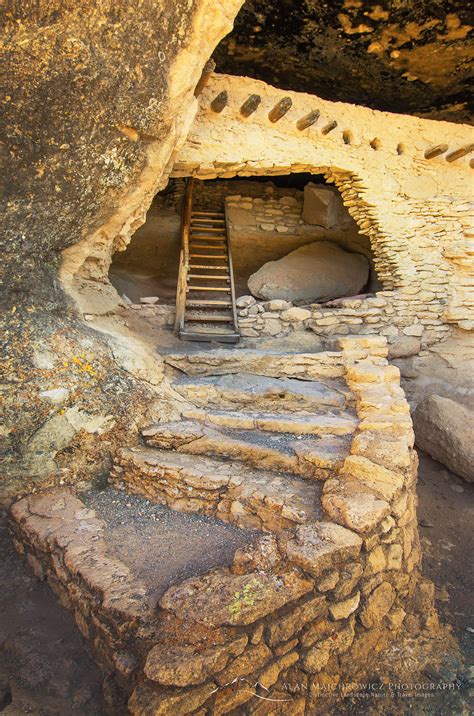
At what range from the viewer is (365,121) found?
491cm

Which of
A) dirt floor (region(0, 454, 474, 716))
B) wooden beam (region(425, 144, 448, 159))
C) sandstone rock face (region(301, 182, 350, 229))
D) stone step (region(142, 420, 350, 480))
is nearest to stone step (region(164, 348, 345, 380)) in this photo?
stone step (region(142, 420, 350, 480))

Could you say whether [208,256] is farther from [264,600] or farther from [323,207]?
[264,600]

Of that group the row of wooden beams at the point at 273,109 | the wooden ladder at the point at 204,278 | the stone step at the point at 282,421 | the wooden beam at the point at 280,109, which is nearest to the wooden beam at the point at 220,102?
the row of wooden beams at the point at 273,109

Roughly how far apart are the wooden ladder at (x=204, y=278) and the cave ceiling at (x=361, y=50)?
6.58ft

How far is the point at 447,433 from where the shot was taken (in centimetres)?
427

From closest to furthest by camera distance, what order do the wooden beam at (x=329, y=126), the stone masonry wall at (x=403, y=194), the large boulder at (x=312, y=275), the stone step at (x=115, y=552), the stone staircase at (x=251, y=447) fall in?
the stone step at (x=115, y=552) → the stone staircase at (x=251, y=447) → the wooden beam at (x=329, y=126) → the stone masonry wall at (x=403, y=194) → the large boulder at (x=312, y=275)

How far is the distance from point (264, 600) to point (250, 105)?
406cm

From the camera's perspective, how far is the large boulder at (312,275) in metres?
6.29

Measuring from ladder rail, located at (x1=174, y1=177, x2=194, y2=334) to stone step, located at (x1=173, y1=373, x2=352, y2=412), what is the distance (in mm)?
1701

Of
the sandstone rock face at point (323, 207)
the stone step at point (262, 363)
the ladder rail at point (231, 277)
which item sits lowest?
the stone step at point (262, 363)

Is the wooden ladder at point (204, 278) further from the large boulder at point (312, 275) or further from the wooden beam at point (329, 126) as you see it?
the wooden beam at point (329, 126)

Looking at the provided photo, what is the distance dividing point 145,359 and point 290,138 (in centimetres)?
278

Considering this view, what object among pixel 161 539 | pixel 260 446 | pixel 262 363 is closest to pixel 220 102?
pixel 262 363

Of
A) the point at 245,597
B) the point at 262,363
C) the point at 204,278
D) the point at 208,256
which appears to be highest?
the point at 208,256
